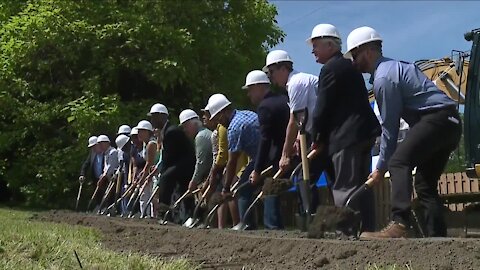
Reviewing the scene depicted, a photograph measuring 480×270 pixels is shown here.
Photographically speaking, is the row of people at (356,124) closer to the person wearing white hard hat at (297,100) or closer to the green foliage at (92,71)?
the person wearing white hard hat at (297,100)

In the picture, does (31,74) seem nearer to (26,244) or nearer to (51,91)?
(51,91)

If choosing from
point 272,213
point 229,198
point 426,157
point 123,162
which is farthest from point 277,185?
point 123,162

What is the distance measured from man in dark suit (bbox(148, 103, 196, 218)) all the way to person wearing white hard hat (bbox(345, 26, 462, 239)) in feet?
20.1

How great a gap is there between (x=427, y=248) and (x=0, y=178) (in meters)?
22.9

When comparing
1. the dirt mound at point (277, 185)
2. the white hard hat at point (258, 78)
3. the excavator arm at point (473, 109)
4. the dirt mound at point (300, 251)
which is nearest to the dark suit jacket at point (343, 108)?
the dirt mound at point (277, 185)

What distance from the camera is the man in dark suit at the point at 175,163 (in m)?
12.8

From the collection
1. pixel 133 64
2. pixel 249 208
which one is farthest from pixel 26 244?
pixel 133 64

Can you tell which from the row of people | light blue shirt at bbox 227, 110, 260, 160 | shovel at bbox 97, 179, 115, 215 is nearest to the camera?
the row of people

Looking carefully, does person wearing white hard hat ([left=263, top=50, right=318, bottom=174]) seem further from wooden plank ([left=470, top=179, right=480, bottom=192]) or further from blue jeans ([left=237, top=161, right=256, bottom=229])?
wooden plank ([left=470, top=179, right=480, bottom=192])

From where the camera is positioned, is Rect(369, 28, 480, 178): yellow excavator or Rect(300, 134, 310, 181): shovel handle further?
Rect(369, 28, 480, 178): yellow excavator

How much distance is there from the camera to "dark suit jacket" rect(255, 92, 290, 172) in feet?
30.4

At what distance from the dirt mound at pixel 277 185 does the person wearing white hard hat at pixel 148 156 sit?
6.14 m

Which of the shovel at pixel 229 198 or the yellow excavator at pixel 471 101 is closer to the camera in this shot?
the shovel at pixel 229 198

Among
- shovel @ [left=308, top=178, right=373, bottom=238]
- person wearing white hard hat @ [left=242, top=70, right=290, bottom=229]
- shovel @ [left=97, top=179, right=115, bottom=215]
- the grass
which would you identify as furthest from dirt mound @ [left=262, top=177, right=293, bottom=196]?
shovel @ [left=97, top=179, right=115, bottom=215]
